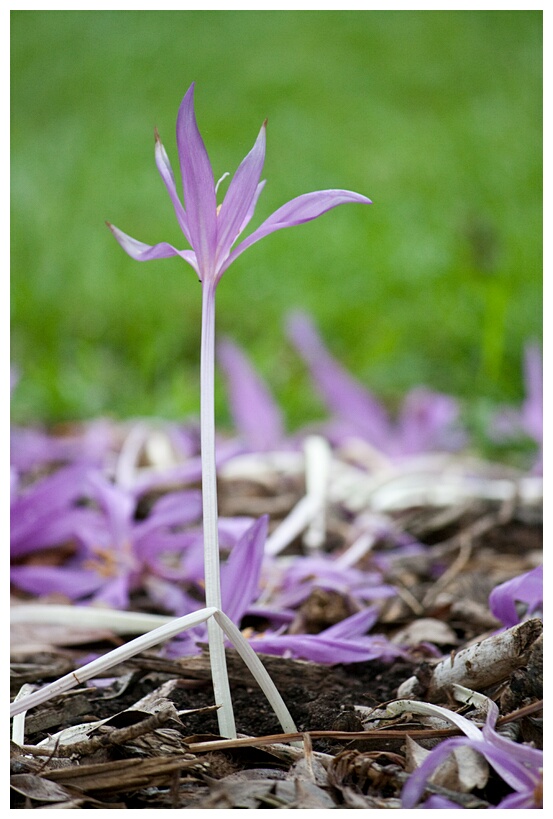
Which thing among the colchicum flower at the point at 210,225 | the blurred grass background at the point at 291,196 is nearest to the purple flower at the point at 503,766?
the colchicum flower at the point at 210,225

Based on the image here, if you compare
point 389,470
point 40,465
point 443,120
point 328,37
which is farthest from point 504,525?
point 328,37

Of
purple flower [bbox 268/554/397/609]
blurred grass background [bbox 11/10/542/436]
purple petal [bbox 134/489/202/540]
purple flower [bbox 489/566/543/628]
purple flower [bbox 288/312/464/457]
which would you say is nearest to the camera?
purple flower [bbox 489/566/543/628]

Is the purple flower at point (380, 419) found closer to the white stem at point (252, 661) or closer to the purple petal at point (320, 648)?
the purple petal at point (320, 648)

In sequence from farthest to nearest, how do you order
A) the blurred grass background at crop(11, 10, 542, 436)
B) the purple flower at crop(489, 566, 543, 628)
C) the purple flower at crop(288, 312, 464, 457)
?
the blurred grass background at crop(11, 10, 542, 436), the purple flower at crop(288, 312, 464, 457), the purple flower at crop(489, 566, 543, 628)

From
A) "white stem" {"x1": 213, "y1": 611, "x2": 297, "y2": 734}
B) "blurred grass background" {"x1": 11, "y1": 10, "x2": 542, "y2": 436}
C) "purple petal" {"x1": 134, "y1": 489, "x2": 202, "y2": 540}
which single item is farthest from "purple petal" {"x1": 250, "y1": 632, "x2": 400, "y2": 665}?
"blurred grass background" {"x1": 11, "y1": 10, "x2": 542, "y2": 436}

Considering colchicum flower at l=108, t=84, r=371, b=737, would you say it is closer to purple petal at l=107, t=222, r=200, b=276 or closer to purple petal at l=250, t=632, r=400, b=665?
purple petal at l=107, t=222, r=200, b=276
